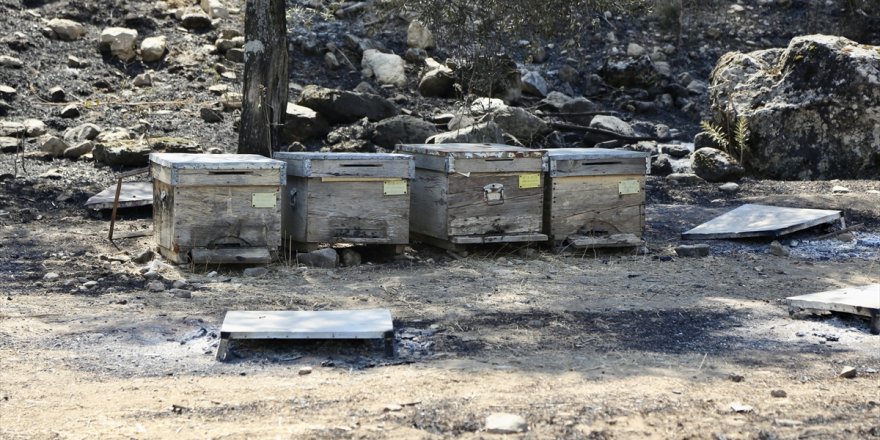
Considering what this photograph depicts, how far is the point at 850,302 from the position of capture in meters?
6.07

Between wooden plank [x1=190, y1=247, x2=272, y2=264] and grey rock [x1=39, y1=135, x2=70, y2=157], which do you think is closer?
wooden plank [x1=190, y1=247, x2=272, y2=264]

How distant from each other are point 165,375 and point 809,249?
19.3 feet

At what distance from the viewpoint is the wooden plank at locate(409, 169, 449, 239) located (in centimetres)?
815

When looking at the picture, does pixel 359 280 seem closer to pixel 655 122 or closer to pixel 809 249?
pixel 809 249

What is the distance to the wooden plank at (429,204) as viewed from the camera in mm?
8148

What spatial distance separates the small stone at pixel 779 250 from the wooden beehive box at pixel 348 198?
10.1ft

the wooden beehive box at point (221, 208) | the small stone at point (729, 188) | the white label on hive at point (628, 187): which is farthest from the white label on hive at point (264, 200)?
the small stone at point (729, 188)

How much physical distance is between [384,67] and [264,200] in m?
8.74

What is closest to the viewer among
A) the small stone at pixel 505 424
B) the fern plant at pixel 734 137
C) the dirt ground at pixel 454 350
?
the small stone at pixel 505 424

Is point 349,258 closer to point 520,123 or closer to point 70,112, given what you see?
point 520,123

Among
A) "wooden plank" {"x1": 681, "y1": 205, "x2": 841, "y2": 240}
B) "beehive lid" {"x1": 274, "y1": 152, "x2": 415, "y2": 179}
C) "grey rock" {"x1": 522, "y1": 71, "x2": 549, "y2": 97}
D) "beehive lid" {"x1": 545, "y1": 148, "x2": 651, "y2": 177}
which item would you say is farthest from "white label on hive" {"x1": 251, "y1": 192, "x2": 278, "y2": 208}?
"grey rock" {"x1": 522, "y1": 71, "x2": 549, "y2": 97}

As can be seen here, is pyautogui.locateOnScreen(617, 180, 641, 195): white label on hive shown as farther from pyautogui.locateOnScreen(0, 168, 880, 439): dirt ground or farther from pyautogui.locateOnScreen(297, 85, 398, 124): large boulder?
pyautogui.locateOnScreen(297, 85, 398, 124): large boulder

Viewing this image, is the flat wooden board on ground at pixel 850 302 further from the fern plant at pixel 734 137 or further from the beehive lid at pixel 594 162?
the fern plant at pixel 734 137

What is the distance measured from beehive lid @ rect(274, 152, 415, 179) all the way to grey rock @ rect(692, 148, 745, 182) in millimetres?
5481
